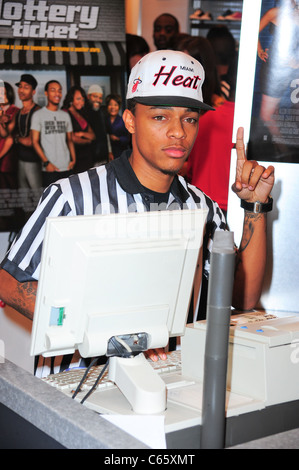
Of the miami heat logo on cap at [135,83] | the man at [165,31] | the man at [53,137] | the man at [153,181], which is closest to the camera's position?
the man at [153,181]

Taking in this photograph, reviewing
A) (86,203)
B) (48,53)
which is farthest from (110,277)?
(48,53)

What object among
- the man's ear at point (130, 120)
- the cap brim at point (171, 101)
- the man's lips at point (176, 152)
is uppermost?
the cap brim at point (171, 101)

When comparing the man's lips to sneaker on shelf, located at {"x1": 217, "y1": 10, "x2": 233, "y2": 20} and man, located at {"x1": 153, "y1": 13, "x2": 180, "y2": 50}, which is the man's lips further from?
sneaker on shelf, located at {"x1": 217, "y1": 10, "x2": 233, "y2": 20}

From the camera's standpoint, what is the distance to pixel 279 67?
10.9 ft

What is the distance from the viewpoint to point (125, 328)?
164 centimetres

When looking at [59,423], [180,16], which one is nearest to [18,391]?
[59,423]

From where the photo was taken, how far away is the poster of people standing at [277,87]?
3.26 meters

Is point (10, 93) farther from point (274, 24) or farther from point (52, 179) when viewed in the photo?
point (274, 24)

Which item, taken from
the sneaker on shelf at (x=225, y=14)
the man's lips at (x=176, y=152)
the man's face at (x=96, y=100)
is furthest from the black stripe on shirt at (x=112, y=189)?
the sneaker on shelf at (x=225, y=14)

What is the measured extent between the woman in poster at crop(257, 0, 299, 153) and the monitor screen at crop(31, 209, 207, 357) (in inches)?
71.8

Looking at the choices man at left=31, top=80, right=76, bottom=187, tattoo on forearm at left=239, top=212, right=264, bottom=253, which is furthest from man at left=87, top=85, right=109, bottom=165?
tattoo on forearm at left=239, top=212, right=264, bottom=253

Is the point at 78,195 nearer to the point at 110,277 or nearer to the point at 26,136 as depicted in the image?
the point at 110,277

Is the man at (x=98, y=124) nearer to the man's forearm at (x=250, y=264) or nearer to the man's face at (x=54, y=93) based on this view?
the man's face at (x=54, y=93)

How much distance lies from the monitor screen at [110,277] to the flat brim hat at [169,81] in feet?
2.27
